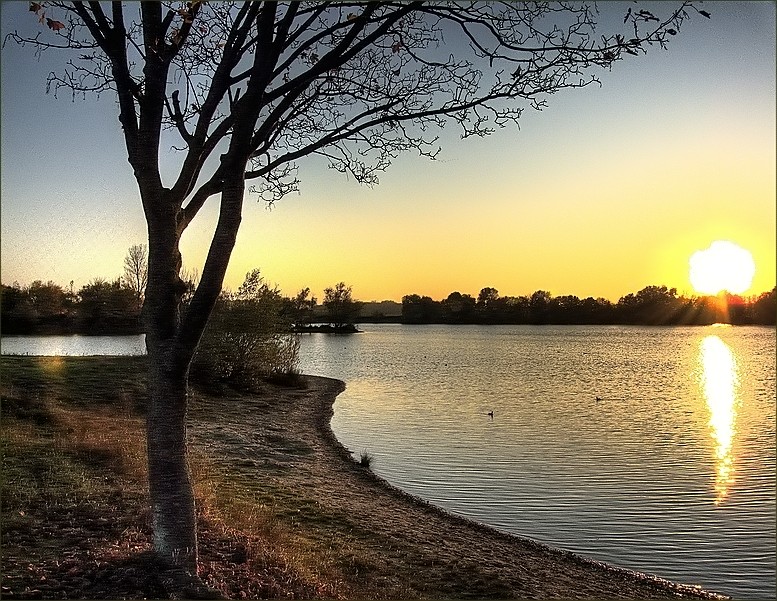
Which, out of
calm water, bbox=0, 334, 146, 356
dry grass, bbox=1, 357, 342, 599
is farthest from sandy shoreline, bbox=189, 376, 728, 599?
calm water, bbox=0, 334, 146, 356

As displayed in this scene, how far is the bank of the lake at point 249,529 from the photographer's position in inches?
279

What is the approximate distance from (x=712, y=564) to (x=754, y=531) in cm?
252

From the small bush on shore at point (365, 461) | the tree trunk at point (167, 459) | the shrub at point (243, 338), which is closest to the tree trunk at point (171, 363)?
the tree trunk at point (167, 459)

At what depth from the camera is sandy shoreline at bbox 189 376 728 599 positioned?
9.48m

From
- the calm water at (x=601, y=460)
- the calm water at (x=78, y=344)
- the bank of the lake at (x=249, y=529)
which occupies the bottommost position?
the calm water at (x=601, y=460)

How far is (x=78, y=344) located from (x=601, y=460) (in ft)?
99.1

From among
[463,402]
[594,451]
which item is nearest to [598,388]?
[463,402]

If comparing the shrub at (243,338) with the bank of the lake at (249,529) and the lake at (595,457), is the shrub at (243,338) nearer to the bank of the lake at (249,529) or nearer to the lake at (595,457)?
the lake at (595,457)

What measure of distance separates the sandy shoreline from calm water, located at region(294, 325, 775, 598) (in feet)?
3.22

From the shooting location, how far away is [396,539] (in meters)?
11.5

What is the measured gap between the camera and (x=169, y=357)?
263 inches

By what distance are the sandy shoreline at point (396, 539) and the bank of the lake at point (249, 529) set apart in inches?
1.5

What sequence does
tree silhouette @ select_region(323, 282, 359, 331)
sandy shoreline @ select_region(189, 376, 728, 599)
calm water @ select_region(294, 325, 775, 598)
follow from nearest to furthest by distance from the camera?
sandy shoreline @ select_region(189, 376, 728, 599)
calm water @ select_region(294, 325, 775, 598)
tree silhouette @ select_region(323, 282, 359, 331)

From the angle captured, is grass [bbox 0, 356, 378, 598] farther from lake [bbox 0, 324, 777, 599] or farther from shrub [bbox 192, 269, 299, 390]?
shrub [bbox 192, 269, 299, 390]
